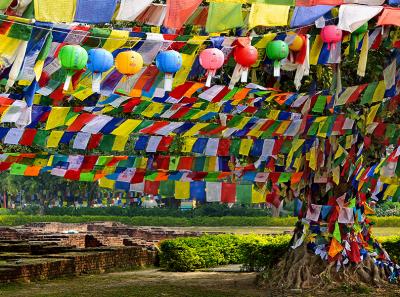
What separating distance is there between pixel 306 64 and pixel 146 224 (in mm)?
32820

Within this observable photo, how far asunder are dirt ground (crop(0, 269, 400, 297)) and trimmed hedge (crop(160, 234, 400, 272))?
0.58 meters

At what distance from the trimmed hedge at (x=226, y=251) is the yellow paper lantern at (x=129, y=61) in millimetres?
7471

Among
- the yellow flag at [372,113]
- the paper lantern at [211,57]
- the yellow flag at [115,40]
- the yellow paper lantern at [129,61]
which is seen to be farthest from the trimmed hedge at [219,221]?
the yellow paper lantern at [129,61]

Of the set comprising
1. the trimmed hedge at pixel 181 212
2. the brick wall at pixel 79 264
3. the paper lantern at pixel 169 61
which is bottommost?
the brick wall at pixel 79 264

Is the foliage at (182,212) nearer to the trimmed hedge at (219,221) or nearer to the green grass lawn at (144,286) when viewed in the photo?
the trimmed hedge at (219,221)

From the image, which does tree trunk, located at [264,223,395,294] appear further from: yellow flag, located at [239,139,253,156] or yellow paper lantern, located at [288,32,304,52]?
yellow paper lantern, located at [288,32,304,52]

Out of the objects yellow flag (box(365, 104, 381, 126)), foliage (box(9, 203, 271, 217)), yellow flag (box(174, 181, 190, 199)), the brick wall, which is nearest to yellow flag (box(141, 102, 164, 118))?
yellow flag (box(174, 181, 190, 199))

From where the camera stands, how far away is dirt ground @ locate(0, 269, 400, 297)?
1399cm

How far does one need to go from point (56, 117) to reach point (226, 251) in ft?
30.7

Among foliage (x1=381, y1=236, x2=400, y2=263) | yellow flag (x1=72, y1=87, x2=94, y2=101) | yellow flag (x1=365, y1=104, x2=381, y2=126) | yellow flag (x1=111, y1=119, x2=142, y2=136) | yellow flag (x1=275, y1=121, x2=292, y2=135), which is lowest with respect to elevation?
foliage (x1=381, y1=236, x2=400, y2=263)

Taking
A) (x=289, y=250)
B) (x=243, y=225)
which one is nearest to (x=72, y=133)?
(x=289, y=250)

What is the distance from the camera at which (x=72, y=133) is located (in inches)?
543

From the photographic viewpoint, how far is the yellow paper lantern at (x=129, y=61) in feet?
31.5

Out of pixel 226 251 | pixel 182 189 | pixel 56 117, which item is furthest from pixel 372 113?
pixel 226 251
